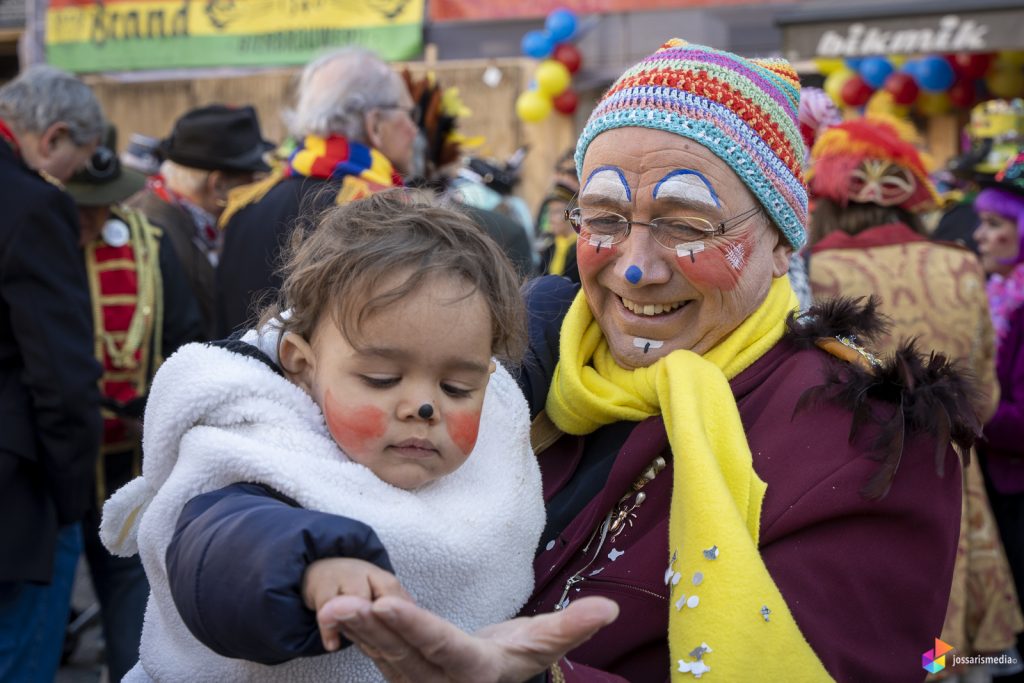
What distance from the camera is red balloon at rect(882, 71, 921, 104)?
8867 millimetres

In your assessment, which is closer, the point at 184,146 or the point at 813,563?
the point at 813,563

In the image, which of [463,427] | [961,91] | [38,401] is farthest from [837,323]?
[961,91]

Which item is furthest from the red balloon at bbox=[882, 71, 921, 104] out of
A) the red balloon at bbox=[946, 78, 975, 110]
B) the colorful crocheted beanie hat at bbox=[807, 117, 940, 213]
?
the colorful crocheted beanie hat at bbox=[807, 117, 940, 213]

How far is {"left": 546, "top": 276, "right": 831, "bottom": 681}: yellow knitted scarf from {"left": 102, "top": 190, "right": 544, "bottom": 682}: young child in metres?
0.25

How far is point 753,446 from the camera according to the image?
1.90 metres

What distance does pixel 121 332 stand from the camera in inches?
172

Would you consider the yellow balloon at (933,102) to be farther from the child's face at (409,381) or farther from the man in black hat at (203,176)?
the child's face at (409,381)

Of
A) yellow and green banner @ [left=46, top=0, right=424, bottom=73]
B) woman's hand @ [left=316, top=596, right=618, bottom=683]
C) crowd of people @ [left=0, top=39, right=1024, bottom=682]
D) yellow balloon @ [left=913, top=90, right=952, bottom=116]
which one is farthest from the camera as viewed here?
yellow and green banner @ [left=46, top=0, right=424, bottom=73]

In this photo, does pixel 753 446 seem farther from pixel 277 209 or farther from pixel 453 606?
pixel 277 209

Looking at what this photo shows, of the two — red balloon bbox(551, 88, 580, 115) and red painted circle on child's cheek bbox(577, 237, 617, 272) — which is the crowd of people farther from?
red balloon bbox(551, 88, 580, 115)

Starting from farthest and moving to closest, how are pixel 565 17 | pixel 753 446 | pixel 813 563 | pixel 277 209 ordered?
pixel 565 17 < pixel 277 209 < pixel 753 446 < pixel 813 563

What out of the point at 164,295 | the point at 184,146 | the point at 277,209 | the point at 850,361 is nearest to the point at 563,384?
the point at 850,361

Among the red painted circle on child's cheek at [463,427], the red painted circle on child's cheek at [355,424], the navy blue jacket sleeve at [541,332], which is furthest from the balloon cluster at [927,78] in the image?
the red painted circle on child's cheek at [355,424]

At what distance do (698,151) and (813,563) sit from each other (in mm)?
696
